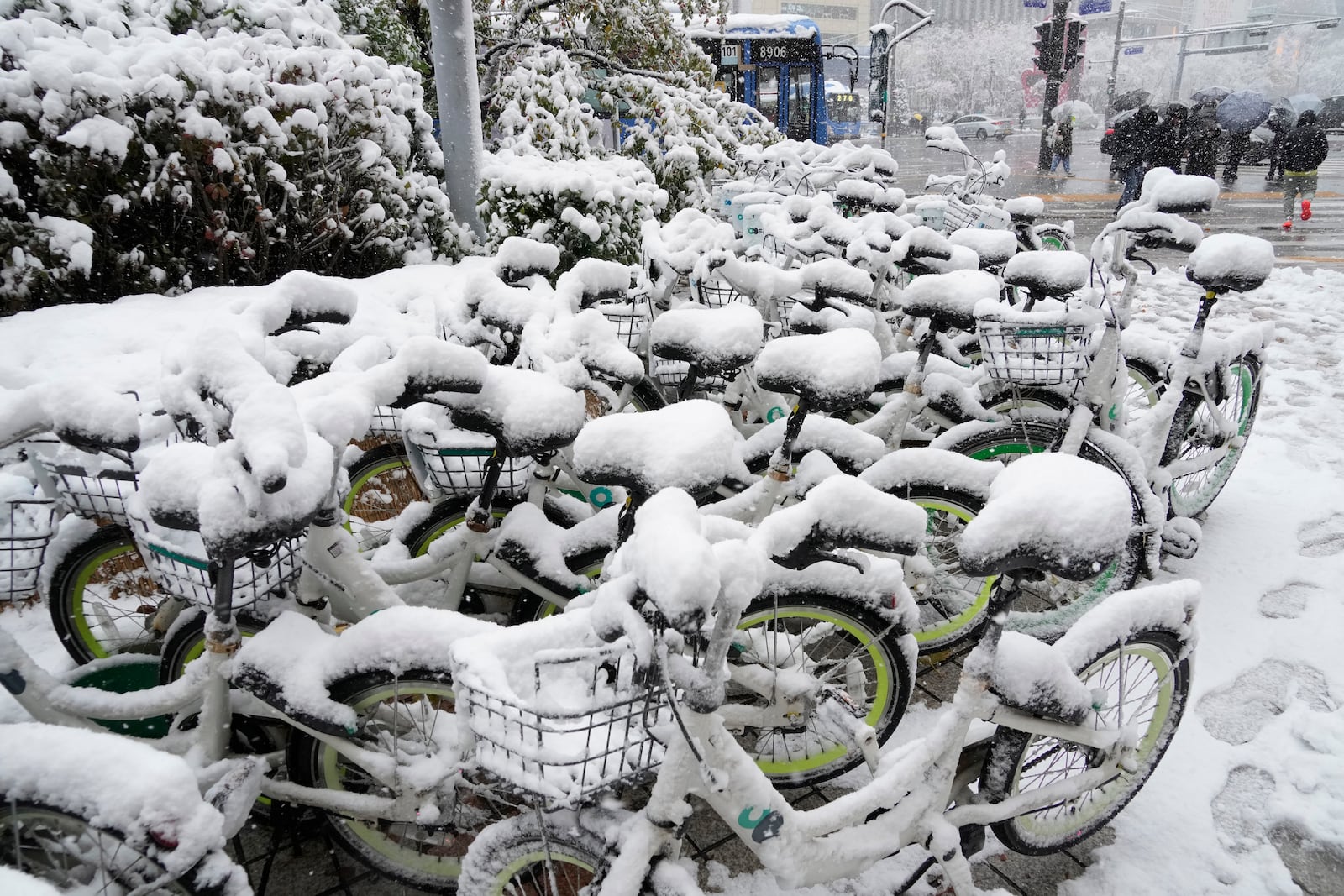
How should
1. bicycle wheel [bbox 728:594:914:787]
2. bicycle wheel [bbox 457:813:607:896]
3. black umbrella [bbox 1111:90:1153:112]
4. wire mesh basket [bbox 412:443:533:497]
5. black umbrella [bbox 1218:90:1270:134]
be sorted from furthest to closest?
black umbrella [bbox 1218:90:1270:134], black umbrella [bbox 1111:90:1153:112], wire mesh basket [bbox 412:443:533:497], bicycle wheel [bbox 728:594:914:787], bicycle wheel [bbox 457:813:607:896]

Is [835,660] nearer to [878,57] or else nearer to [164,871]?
[164,871]

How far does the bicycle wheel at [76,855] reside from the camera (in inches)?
57.2

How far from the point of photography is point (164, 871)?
1463 millimetres

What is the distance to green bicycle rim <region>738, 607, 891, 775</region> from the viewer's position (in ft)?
7.34

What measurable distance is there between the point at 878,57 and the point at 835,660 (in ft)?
41.6

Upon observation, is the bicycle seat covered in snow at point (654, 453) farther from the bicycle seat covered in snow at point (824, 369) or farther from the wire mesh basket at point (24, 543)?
Result: the wire mesh basket at point (24, 543)

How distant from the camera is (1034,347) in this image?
2764 mm

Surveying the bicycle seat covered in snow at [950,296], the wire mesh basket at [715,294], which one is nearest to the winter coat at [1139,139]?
the wire mesh basket at [715,294]

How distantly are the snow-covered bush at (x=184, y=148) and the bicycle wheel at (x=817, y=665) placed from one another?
4.16 metres

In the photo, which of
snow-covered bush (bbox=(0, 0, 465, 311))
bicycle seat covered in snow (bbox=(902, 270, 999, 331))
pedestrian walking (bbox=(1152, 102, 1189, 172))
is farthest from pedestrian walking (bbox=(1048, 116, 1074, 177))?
bicycle seat covered in snow (bbox=(902, 270, 999, 331))

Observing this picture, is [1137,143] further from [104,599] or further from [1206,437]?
[104,599]

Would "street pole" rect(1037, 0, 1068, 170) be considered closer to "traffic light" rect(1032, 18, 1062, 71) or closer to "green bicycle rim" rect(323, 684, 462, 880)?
"traffic light" rect(1032, 18, 1062, 71)

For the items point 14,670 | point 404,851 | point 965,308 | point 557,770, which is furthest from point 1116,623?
point 14,670

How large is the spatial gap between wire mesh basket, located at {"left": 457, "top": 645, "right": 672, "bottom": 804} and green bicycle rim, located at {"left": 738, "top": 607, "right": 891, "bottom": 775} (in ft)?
2.30
